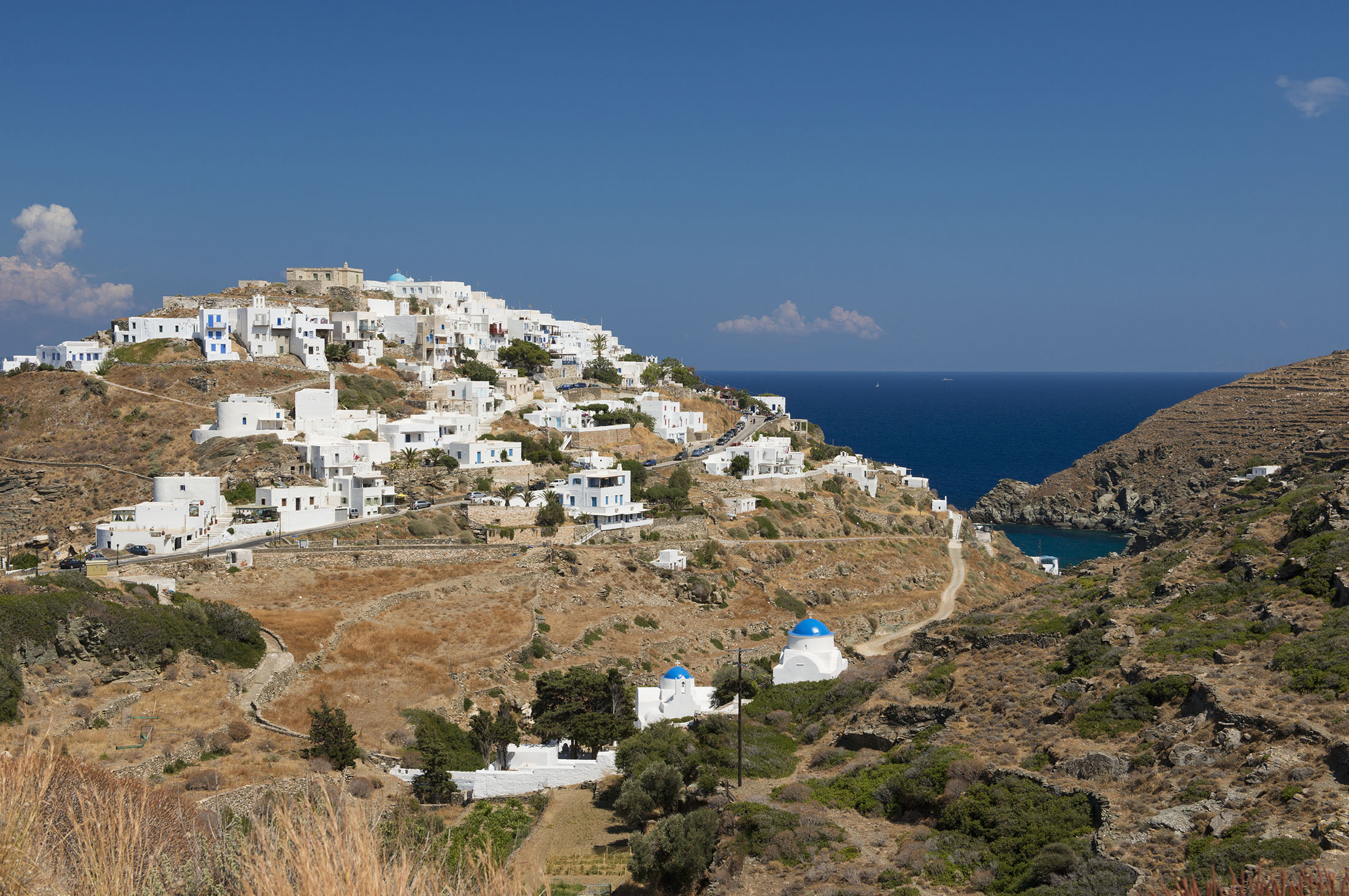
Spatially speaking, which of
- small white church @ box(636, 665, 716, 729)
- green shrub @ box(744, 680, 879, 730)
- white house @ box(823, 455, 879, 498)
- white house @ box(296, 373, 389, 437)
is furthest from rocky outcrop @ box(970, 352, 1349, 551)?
small white church @ box(636, 665, 716, 729)

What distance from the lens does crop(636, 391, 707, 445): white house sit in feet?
212

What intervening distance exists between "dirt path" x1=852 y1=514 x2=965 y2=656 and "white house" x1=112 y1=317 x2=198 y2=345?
44.8 m

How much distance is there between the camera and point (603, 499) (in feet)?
151

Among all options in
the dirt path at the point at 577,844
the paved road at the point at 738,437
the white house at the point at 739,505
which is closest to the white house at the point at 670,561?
the white house at the point at 739,505

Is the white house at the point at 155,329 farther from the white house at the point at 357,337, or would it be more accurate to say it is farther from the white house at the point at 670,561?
the white house at the point at 670,561

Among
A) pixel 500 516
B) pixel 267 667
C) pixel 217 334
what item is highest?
pixel 217 334

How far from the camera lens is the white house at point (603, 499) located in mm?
45906

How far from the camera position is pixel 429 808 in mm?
21953

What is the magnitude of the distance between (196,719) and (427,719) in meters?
5.58

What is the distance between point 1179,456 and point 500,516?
7033 cm

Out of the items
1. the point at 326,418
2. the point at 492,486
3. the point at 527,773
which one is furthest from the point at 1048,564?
the point at 527,773

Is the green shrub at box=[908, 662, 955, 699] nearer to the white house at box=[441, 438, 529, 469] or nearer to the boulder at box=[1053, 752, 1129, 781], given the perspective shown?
the boulder at box=[1053, 752, 1129, 781]

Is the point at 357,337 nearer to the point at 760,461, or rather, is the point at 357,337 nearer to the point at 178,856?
the point at 760,461

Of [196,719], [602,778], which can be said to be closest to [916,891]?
[602,778]
